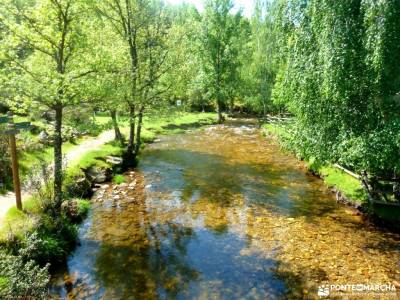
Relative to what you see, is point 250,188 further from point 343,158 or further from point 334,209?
point 343,158

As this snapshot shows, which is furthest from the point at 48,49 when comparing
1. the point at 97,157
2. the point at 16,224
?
the point at 97,157

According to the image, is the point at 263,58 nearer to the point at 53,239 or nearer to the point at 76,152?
the point at 76,152

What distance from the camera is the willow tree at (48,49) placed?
1218 centimetres

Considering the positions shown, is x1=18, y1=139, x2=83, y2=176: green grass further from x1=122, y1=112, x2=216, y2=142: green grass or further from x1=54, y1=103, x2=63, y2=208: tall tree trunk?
x1=122, y1=112, x2=216, y2=142: green grass

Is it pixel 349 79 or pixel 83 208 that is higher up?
pixel 349 79

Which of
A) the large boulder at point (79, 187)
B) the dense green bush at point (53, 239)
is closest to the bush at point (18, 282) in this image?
the dense green bush at point (53, 239)

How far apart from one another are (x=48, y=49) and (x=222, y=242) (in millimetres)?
10148

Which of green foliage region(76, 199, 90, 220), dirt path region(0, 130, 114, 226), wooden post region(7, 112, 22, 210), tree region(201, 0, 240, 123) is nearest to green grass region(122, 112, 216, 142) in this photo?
tree region(201, 0, 240, 123)

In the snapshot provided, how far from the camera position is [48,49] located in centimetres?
1340

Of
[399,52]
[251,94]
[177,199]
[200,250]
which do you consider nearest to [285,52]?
[399,52]

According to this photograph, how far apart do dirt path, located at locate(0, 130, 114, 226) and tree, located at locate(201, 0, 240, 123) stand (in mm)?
24746

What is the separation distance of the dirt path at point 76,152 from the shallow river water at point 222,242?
9.98 feet

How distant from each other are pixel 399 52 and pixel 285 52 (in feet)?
21.7

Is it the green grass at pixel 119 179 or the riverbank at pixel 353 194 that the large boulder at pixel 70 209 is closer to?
the green grass at pixel 119 179
